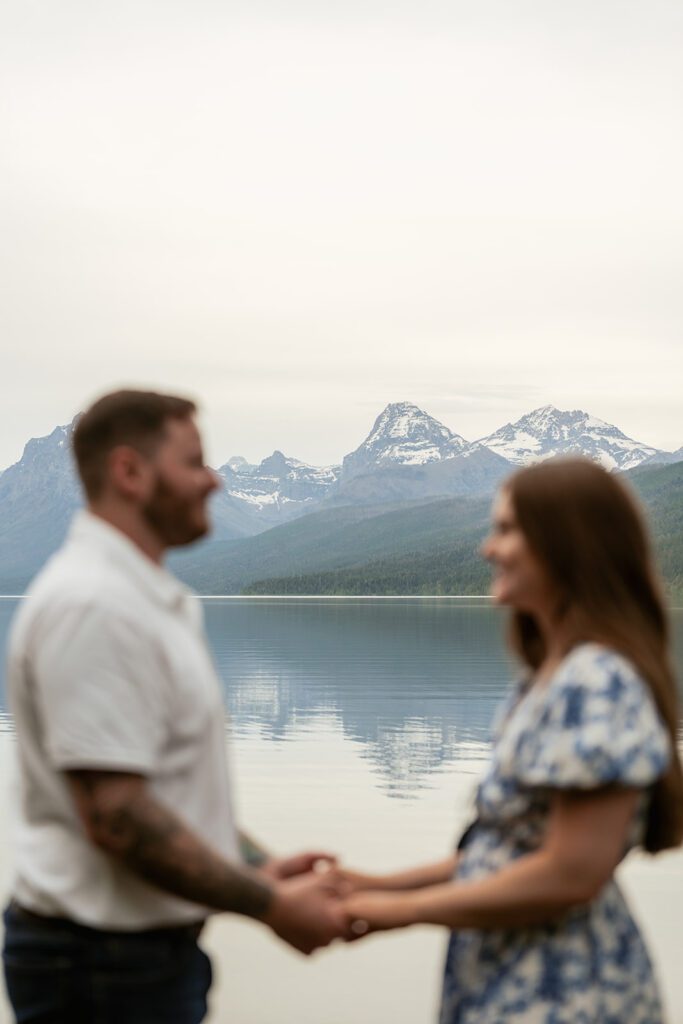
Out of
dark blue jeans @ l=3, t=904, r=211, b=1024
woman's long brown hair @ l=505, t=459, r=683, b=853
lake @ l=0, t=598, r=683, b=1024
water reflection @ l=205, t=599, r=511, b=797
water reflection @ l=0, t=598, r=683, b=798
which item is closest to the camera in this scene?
woman's long brown hair @ l=505, t=459, r=683, b=853

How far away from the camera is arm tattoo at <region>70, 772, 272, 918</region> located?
3.11m

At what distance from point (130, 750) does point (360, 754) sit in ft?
72.9

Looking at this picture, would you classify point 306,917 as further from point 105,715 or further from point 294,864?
point 105,715

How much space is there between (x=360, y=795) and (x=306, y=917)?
54.5ft

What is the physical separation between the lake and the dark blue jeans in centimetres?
91

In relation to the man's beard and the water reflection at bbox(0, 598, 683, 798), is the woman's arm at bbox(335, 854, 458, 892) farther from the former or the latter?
the water reflection at bbox(0, 598, 683, 798)

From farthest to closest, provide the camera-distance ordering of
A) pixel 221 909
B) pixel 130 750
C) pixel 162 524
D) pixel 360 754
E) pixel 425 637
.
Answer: pixel 425 637 < pixel 360 754 < pixel 162 524 < pixel 221 909 < pixel 130 750

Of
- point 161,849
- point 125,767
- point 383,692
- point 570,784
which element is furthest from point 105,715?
point 383,692

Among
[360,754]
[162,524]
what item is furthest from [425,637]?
[162,524]

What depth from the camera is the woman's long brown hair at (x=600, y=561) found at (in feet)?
10.4

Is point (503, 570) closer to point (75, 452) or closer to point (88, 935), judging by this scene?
point (75, 452)

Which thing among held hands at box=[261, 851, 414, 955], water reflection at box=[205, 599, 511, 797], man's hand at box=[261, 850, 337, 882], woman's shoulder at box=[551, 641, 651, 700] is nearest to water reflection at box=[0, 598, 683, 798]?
water reflection at box=[205, 599, 511, 797]

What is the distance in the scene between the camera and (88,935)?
333 centimetres

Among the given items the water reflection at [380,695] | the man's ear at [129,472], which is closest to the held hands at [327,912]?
Result: the man's ear at [129,472]
